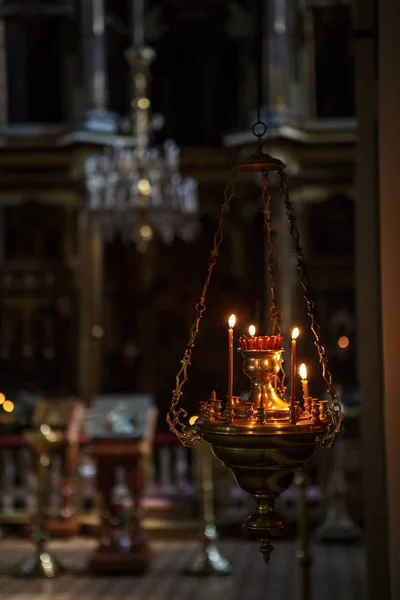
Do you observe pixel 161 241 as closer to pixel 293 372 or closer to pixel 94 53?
pixel 94 53

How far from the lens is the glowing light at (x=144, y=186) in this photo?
1063 centimetres

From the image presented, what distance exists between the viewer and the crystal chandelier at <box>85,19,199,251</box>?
34.8 feet

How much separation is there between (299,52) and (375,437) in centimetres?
731

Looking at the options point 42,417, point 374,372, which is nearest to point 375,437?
point 374,372

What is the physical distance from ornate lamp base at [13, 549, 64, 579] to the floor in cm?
9

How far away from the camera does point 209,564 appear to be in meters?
9.47

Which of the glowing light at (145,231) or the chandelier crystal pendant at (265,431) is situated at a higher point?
the glowing light at (145,231)

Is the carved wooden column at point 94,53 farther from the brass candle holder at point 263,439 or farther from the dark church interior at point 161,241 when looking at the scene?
the brass candle holder at point 263,439

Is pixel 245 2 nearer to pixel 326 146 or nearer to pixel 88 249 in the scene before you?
pixel 326 146

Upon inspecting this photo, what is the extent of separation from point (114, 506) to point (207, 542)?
753 millimetres

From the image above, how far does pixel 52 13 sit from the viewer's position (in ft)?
42.9

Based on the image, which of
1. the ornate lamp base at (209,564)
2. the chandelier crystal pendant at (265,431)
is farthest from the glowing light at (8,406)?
the chandelier crystal pendant at (265,431)

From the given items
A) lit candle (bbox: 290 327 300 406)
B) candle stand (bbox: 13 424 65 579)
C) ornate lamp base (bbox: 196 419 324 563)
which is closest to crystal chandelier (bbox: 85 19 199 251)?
candle stand (bbox: 13 424 65 579)

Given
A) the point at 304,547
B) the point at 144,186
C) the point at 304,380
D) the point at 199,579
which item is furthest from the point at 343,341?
the point at 304,380
